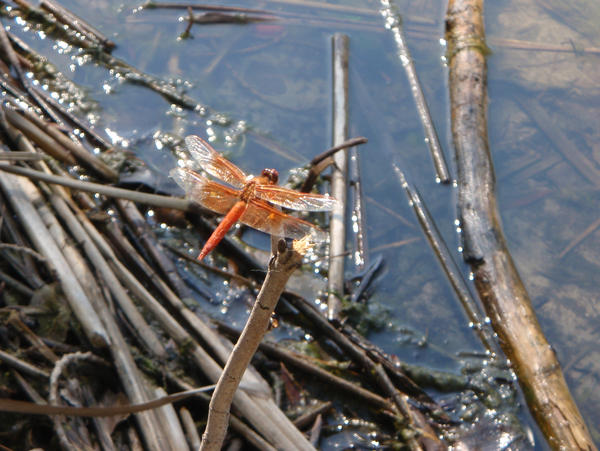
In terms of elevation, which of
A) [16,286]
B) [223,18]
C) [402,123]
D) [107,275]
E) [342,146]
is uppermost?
[223,18]

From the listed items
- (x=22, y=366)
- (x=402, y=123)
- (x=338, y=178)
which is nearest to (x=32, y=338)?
(x=22, y=366)

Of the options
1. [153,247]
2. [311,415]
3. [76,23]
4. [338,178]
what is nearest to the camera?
[311,415]

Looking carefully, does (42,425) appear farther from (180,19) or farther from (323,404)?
(180,19)

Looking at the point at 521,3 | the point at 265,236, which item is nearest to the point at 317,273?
the point at 265,236

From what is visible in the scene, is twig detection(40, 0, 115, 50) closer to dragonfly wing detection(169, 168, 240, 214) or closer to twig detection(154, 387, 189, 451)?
dragonfly wing detection(169, 168, 240, 214)

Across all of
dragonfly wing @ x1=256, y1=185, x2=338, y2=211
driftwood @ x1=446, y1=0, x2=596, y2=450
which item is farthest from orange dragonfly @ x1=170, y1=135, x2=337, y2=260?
driftwood @ x1=446, y1=0, x2=596, y2=450

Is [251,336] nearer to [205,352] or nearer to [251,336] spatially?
[251,336]

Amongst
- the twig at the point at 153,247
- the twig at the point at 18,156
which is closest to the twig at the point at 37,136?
the twig at the point at 153,247
